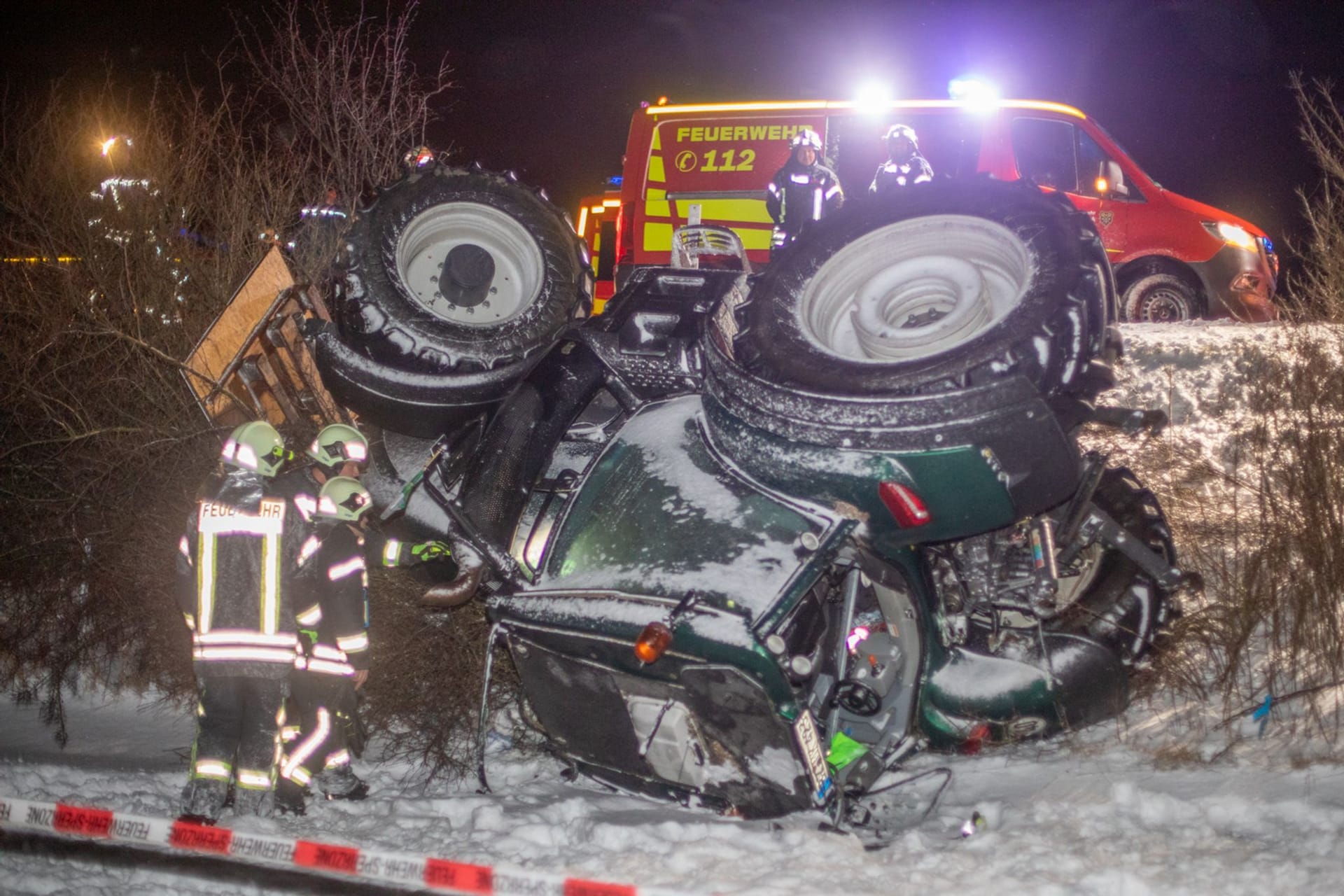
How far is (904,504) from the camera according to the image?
307 cm

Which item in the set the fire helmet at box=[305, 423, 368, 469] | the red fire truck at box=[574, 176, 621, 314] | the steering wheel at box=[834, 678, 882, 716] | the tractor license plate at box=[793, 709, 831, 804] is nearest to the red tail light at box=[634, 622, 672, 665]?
the tractor license plate at box=[793, 709, 831, 804]

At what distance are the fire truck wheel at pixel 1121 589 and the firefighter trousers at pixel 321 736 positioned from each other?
2.85 meters

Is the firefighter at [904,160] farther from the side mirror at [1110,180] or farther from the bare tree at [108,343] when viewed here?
the bare tree at [108,343]

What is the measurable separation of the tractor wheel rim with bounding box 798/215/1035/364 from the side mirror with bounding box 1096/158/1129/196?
18.5 ft

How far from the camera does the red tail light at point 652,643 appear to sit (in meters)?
2.89

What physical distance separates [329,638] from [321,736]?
400 mm

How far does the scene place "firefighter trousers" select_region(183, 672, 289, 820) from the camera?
417 centimetres

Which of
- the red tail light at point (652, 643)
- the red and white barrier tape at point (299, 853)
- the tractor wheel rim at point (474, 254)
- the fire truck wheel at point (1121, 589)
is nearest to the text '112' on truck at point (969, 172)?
the tractor wheel rim at point (474, 254)

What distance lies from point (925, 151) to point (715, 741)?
6974 millimetres

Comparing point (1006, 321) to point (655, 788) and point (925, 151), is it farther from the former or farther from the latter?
point (925, 151)

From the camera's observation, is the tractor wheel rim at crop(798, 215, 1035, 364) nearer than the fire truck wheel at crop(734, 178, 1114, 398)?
No

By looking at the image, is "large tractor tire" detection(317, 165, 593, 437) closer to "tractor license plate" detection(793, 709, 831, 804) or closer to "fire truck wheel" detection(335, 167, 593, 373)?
"fire truck wheel" detection(335, 167, 593, 373)

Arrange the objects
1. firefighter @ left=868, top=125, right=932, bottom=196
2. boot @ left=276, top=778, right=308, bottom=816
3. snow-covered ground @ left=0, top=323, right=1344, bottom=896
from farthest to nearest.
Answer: firefighter @ left=868, top=125, right=932, bottom=196 < boot @ left=276, top=778, right=308, bottom=816 < snow-covered ground @ left=0, top=323, right=1344, bottom=896

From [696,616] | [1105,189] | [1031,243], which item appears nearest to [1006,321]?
[1031,243]
